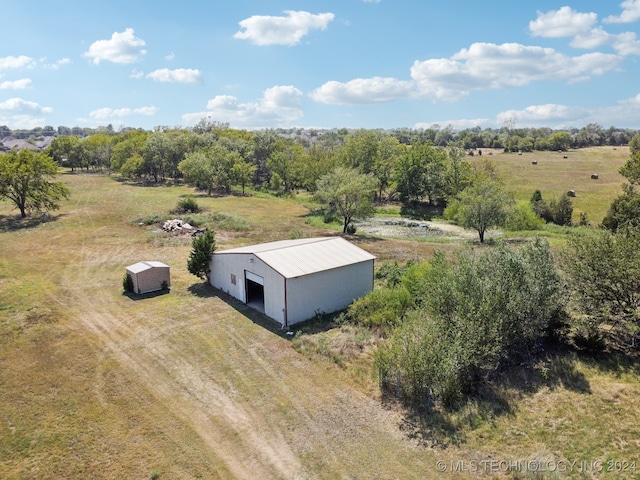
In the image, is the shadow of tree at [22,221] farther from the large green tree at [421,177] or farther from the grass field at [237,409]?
the large green tree at [421,177]

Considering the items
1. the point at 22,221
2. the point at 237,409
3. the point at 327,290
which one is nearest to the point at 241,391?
the point at 237,409

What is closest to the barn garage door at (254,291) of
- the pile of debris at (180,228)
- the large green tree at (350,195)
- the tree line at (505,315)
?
the tree line at (505,315)

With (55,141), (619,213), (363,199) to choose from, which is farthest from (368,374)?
(55,141)

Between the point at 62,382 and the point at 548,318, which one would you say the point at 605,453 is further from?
the point at 62,382

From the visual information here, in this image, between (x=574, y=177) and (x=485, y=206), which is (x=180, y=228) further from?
(x=574, y=177)

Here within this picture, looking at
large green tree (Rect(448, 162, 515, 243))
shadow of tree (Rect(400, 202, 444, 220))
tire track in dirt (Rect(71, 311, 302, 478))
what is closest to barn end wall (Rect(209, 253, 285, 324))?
tire track in dirt (Rect(71, 311, 302, 478))

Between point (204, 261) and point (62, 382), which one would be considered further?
point (204, 261)
